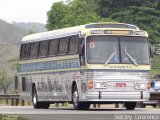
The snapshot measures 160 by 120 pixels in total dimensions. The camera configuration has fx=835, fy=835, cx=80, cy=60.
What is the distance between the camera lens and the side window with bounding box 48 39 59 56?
3466 centimetres

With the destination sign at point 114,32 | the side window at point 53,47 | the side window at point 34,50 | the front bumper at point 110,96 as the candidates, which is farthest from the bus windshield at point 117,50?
the side window at point 34,50

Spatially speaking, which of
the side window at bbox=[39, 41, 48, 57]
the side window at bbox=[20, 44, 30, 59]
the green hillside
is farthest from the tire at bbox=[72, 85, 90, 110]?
the green hillside

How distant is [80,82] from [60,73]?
2930 millimetres

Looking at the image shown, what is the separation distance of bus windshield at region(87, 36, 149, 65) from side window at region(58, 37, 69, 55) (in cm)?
252

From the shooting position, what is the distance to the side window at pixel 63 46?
33438 mm

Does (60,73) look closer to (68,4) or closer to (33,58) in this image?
(33,58)

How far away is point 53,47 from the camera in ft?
115

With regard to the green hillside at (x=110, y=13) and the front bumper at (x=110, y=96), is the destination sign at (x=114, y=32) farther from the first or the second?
the green hillside at (x=110, y=13)

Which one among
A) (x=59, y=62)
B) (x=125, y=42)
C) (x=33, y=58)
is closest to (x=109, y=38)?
(x=125, y=42)

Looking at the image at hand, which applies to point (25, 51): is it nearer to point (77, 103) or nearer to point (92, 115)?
point (77, 103)

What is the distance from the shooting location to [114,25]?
32.0 meters

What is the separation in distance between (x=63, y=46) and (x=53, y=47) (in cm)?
127

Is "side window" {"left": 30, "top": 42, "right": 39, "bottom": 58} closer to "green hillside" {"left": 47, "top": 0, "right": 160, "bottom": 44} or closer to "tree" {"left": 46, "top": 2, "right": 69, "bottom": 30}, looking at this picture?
"green hillside" {"left": 47, "top": 0, "right": 160, "bottom": 44}

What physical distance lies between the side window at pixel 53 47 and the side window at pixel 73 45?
5.87 feet
